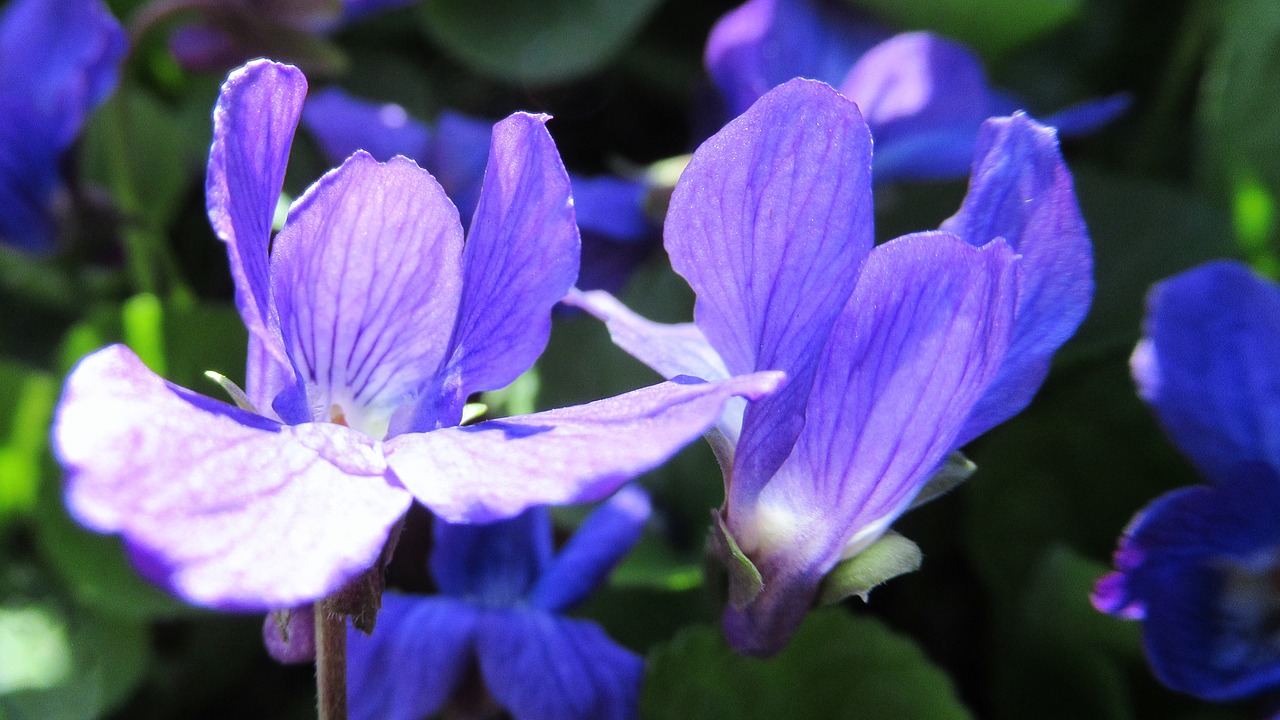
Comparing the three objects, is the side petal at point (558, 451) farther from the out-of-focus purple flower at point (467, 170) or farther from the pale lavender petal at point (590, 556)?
the out-of-focus purple flower at point (467, 170)

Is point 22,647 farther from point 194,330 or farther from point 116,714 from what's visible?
point 194,330

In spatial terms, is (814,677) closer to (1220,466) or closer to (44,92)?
(1220,466)

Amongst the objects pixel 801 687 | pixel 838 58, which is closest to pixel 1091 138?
pixel 838 58

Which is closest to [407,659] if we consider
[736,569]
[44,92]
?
[736,569]

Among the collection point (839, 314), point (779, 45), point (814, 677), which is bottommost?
point (814, 677)

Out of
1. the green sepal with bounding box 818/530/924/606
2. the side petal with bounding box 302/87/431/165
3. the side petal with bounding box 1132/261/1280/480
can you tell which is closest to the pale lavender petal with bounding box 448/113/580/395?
the green sepal with bounding box 818/530/924/606

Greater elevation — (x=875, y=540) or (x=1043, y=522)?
(x=875, y=540)
